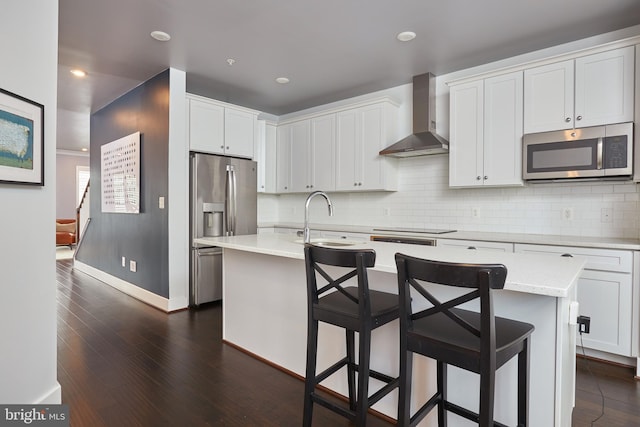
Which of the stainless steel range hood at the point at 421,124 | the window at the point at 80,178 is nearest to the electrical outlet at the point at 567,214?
the stainless steel range hood at the point at 421,124

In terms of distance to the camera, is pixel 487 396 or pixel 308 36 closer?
pixel 487 396

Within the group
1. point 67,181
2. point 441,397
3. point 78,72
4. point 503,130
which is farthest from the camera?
point 67,181

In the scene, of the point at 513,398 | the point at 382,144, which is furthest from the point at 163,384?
the point at 382,144

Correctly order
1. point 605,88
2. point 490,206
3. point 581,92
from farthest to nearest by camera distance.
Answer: point 490,206
point 581,92
point 605,88

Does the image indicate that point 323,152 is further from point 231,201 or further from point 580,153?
point 580,153

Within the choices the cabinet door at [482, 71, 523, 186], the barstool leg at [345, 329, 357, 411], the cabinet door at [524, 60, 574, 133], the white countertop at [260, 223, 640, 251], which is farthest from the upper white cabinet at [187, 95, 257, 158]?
the cabinet door at [524, 60, 574, 133]

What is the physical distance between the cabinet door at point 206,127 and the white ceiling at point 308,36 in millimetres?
328

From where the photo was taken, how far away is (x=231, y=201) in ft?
13.9

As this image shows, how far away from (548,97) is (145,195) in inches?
167

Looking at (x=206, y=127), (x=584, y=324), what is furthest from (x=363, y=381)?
(x=206, y=127)

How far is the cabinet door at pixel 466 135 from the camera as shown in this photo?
11.2 feet

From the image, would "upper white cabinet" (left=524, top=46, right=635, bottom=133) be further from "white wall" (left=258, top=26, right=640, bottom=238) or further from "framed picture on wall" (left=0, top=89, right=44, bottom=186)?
"framed picture on wall" (left=0, top=89, right=44, bottom=186)

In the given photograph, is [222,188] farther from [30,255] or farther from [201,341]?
[30,255]

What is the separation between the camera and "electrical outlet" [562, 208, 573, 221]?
10.3 feet
